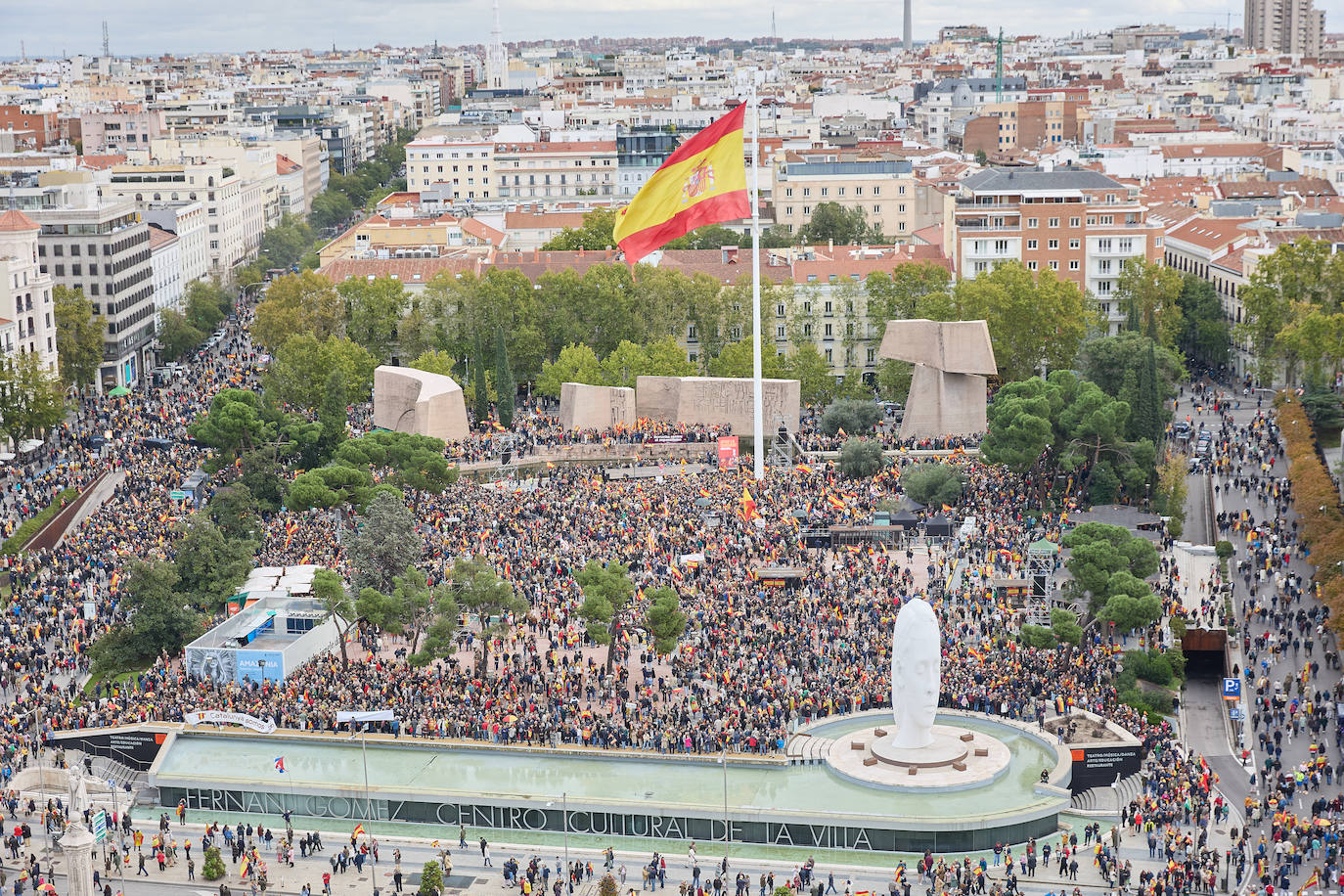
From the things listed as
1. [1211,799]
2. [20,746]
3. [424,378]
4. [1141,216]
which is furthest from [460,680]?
[1141,216]

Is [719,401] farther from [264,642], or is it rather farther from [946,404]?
[264,642]

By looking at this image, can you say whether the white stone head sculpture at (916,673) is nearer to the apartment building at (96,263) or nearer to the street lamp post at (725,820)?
the street lamp post at (725,820)

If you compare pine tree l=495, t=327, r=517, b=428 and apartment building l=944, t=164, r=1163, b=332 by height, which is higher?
apartment building l=944, t=164, r=1163, b=332

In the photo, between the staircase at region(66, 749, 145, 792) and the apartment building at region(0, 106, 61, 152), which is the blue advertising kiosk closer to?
the staircase at region(66, 749, 145, 792)

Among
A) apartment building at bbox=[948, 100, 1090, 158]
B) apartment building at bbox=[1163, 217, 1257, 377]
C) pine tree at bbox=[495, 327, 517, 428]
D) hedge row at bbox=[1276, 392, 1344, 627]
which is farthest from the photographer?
apartment building at bbox=[948, 100, 1090, 158]

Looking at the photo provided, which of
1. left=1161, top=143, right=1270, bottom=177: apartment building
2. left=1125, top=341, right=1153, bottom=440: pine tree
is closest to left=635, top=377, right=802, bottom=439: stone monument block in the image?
left=1125, top=341, right=1153, bottom=440: pine tree

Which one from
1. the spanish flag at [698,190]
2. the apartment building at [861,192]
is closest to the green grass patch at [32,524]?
the spanish flag at [698,190]
